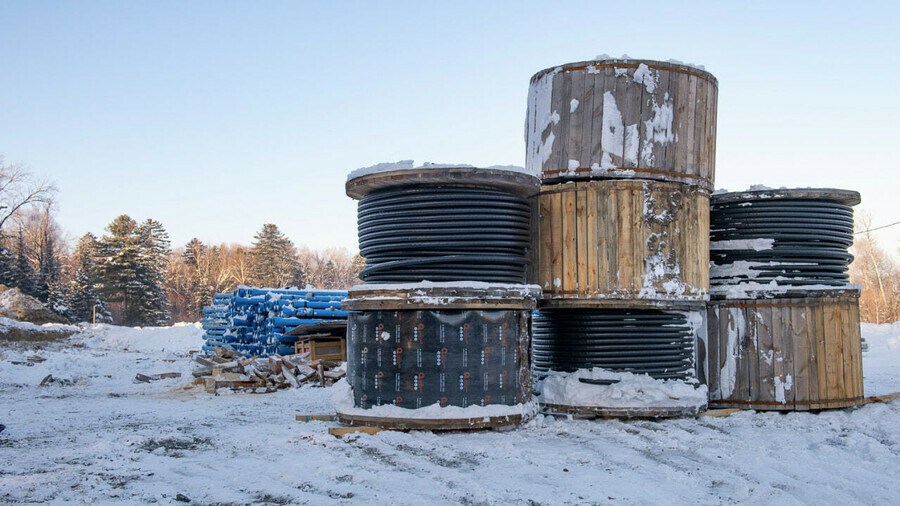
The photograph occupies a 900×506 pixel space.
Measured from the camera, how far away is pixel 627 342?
327 inches

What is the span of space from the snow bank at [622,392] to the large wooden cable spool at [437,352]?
1.07 meters

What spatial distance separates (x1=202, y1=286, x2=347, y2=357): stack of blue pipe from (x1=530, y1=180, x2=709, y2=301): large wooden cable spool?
33.2 feet

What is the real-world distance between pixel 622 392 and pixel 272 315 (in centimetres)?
1194

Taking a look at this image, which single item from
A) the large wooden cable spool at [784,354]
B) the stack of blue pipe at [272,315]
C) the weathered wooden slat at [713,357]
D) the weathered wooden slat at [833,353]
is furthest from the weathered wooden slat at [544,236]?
the stack of blue pipe at [272,315]

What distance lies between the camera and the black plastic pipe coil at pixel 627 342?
327 inches

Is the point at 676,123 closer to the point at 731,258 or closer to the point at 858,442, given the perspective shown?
the point at 731,258

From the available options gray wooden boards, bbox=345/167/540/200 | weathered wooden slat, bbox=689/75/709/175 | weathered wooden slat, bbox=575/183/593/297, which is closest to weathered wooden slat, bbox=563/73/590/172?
weathered wooden slat, bbox=575/183/593/297

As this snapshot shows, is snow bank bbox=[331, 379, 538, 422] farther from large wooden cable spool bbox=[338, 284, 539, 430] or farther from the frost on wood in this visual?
the frost on wood

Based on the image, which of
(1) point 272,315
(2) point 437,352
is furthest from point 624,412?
(1) point 272,315

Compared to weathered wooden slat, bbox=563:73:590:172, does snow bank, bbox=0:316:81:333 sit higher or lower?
lower

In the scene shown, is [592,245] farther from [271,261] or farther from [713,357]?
[271,261]

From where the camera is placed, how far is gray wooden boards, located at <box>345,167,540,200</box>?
292 inches

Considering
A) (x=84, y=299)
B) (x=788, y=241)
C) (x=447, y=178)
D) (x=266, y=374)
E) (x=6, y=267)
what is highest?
(x=6, y=267)

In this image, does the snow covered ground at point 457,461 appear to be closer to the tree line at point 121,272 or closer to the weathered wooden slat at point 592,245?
the weathered wooden slat at point 592,245
